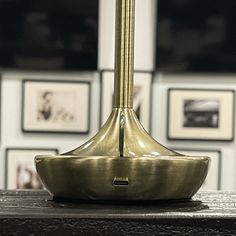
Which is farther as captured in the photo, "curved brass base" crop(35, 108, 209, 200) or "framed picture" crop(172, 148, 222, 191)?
"framed picture" crop(172, 148, 222, 191)

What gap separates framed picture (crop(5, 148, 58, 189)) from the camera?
1891 millimetres

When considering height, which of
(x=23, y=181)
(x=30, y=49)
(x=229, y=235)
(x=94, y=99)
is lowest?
(x=23, y=181)

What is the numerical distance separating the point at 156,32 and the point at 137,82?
0.54ft

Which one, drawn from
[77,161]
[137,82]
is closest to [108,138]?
[77,161]

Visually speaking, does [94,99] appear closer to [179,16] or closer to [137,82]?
[137,82]

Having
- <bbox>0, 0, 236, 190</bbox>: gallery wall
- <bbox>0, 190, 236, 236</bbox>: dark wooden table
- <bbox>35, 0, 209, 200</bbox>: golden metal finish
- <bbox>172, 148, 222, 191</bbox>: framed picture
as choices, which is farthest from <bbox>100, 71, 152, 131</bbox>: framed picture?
<bbox>0, 190, 236, 236</bbox>: dark wooden table

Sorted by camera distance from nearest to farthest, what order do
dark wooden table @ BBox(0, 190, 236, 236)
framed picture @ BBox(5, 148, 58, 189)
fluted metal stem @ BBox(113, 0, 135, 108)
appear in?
dark wooden table @ BBox(0, 190, 236, 236) < fluted metal stem @ BBox(113, 0, 135, 108) < framed picture @ BBox(5, 148, 58, 189)

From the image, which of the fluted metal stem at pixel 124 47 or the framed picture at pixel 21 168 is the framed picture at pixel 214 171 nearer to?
the framed picture at pixel 21 168

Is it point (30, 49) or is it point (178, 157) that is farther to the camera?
point (30, 49)

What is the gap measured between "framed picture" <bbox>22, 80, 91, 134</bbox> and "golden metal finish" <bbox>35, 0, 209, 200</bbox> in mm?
1425

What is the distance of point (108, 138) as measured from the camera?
0.48 m

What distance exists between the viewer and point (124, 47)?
1.56 feet

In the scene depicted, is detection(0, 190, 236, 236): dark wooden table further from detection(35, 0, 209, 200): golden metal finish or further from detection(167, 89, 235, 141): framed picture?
detection(167, 89, 235, 141): framed picture

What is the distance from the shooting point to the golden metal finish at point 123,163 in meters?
0.43
